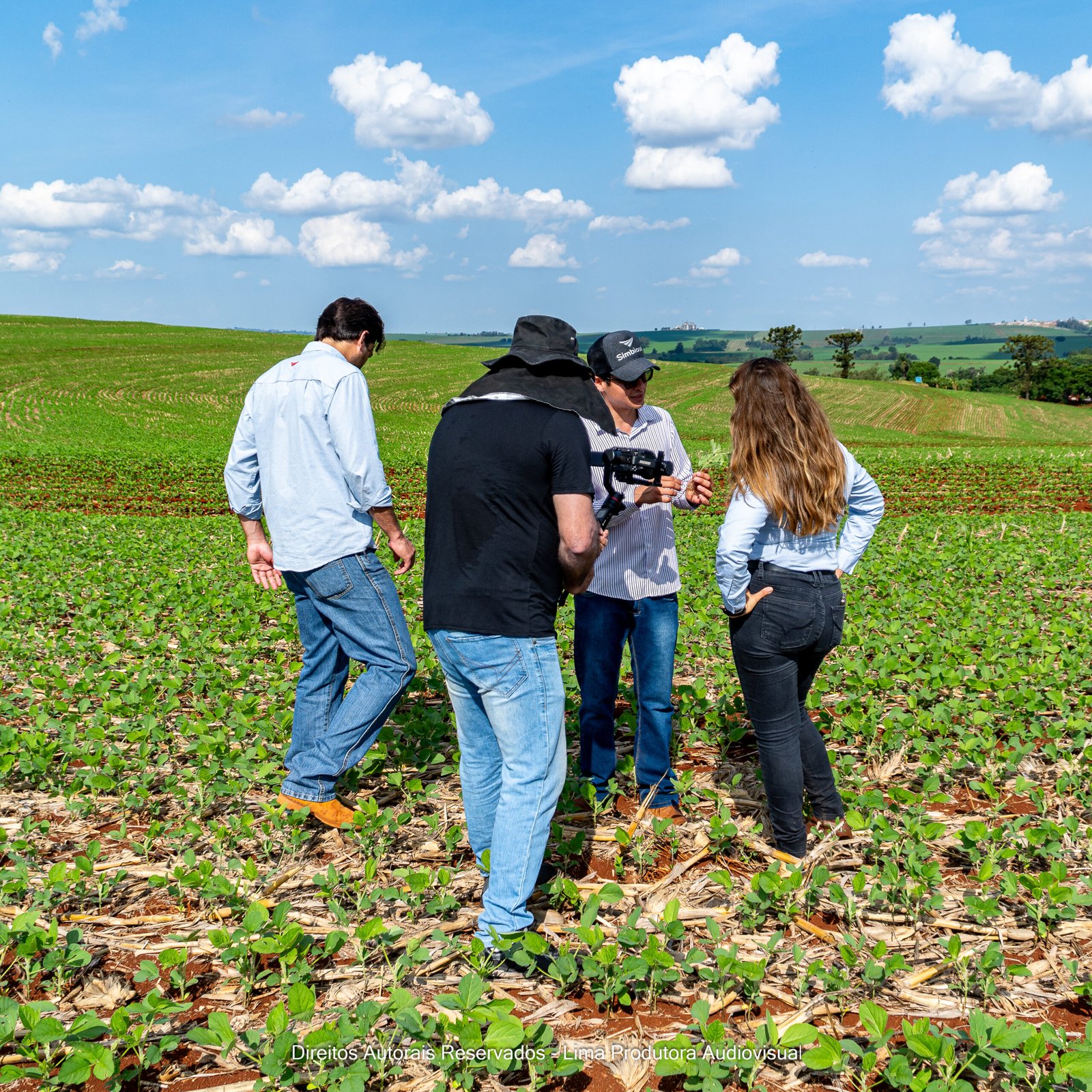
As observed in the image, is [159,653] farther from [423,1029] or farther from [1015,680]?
[1015,680]

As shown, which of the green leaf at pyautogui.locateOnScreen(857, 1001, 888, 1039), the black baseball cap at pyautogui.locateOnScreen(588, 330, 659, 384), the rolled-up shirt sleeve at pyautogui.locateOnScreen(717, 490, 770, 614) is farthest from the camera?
the black baseball cap at pyautogui.locateOnScreen(588, 330, 659, 384)

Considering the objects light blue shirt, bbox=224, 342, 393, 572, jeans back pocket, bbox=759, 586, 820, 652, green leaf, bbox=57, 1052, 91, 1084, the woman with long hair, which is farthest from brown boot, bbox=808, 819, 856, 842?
green leaf, bbox=57, 1052, 91, 1084

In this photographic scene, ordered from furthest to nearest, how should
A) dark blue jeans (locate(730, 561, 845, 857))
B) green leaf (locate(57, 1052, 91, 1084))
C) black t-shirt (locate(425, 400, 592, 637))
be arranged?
dark blue jeans (locate(730, 561, 845, 857)), black t-shirt (locate(425, 400, 592, 637)), green leaf (locate(57, 1052, 91, 1084))

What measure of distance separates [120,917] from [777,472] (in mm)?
3403

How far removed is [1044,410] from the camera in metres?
66.2

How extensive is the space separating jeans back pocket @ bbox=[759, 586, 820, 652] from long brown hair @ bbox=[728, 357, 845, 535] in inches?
11.3

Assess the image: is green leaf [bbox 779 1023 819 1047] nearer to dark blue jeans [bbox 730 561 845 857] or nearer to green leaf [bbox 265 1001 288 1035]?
dark blue jeans [bbox 730 561 845 857]

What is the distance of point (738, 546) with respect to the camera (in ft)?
11.7

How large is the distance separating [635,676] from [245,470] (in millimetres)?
2249

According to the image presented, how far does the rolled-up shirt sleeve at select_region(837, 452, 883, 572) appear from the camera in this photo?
3836mm

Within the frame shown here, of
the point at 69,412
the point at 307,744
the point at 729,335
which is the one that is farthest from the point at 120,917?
the point at 729,335

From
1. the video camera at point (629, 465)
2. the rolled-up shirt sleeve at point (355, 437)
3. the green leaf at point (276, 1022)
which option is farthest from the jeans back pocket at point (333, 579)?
the green leaf at point (276, 1022)

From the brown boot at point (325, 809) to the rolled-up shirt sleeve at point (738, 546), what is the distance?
2192 millimetres

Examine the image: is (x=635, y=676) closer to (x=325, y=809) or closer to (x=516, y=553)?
(x=516, y=553)
